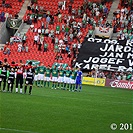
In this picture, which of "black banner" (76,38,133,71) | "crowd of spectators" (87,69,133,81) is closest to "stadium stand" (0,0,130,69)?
"black banner" (76,38,133,71)

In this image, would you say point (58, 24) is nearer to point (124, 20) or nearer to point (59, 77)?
point (124, 20)

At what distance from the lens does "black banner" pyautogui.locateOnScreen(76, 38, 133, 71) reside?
5431 centimetres

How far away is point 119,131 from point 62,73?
2202cm

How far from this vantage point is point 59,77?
39.9 m

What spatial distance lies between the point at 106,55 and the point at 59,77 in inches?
646

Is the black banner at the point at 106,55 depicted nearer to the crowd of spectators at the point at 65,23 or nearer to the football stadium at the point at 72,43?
the football stadium at the point at 72,43

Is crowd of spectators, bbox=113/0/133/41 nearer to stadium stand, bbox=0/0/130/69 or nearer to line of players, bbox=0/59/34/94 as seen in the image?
stadium stand, bbox=0/0/130/69

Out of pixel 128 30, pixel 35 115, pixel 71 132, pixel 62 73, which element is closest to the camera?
pixel 71 132

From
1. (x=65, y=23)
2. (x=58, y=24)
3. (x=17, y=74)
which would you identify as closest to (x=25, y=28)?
(x=58, y=24)

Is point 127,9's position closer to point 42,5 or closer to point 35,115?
point 42,5

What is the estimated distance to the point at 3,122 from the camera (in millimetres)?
18047

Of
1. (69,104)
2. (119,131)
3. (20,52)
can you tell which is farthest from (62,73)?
(119,131)

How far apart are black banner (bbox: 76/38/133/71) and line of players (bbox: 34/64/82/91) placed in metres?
13.3

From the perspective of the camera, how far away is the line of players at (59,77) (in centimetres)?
3923
